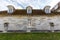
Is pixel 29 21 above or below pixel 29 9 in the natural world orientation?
below

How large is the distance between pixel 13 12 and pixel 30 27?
2.21 meters

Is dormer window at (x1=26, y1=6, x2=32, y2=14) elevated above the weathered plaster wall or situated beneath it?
elevated above

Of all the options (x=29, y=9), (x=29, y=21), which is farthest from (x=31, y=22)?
(x=29, y=9)

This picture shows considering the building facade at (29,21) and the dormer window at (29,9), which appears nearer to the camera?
the building facade at (29,21)

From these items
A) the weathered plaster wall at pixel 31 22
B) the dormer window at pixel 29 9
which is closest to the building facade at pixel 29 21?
the weathered plaster wall at pixel 31 22

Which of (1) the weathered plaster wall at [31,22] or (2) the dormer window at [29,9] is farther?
(2) the dormer window at [29,9]

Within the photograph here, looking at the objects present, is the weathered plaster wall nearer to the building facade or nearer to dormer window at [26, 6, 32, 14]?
the building facade

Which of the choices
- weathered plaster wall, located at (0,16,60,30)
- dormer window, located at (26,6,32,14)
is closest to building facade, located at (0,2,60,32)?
weathered plaster wall, located at (0,16,60,30)

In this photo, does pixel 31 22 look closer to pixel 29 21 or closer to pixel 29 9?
pixel 29 21

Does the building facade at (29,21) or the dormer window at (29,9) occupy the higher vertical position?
the dormer window at (29,9)

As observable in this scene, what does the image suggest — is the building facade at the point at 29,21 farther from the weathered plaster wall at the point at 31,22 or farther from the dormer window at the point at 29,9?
the dormer window at the point at 29,9

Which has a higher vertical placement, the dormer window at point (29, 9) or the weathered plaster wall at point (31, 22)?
the dormer window at point (29, 9)

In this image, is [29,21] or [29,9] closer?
[29,21]

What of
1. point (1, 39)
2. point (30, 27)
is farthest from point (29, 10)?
point (1, 39)
